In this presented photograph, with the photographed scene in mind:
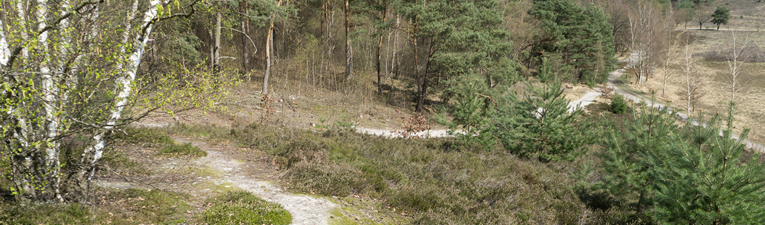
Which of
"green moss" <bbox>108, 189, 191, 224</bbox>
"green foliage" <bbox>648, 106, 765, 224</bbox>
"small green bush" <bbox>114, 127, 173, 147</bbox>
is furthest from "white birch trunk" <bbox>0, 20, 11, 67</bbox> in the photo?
"green foliage" <bbox>648, 106, 765, 224</bbox>

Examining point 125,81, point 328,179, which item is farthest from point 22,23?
point 328,179

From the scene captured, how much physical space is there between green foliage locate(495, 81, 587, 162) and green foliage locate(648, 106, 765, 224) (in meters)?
4.87

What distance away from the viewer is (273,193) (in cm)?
671

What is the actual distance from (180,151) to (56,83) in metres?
4.93

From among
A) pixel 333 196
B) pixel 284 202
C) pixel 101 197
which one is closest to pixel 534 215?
pixel 333 196

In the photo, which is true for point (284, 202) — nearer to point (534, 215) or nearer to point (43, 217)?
point (43, 217)

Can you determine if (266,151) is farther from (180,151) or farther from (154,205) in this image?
(154,205)

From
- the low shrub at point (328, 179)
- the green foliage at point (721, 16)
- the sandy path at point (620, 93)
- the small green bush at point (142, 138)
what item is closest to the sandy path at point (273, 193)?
the low shrub at point (328, 179)

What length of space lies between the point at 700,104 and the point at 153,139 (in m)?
45.5

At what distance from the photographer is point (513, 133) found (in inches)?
455

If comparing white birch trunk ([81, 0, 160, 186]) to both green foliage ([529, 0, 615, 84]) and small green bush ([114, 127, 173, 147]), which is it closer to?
small green bush ([114, 127, 173, 147])

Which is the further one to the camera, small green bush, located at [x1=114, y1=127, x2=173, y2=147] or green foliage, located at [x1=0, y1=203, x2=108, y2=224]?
small green bush, located at [x1=114, y1=127, x2=173, y2=147]

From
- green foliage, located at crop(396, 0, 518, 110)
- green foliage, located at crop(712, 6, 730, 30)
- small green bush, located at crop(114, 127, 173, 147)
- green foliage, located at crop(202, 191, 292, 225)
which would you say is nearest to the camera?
green foliage, located at crop(202, 191, 292, 225)

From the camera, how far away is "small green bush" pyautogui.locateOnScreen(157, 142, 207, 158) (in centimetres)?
825
